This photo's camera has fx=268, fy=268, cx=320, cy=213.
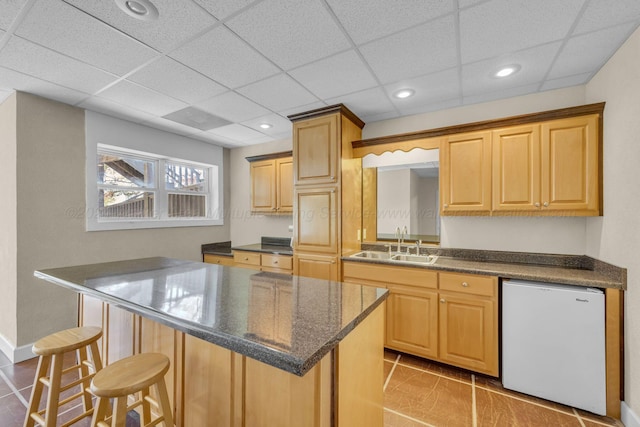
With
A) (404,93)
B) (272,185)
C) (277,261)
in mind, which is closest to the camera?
(404,93)

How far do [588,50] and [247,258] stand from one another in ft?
12.5

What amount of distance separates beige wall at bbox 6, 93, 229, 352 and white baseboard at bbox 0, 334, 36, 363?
0.15 feet

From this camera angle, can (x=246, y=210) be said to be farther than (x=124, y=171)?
Yes

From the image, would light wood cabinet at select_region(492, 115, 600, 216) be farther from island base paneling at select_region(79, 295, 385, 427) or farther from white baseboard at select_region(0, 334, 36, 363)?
white baseboard at select_region(0, 334, 36, 363)

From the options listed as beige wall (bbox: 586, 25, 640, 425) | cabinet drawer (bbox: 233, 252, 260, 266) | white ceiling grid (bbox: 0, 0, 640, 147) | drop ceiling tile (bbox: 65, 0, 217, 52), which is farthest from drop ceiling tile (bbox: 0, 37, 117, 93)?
beige wall (bbox: 586, 25, 640, 425)

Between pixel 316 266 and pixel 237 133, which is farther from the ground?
pixel 237 133

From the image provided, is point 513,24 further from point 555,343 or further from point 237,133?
point 237,133

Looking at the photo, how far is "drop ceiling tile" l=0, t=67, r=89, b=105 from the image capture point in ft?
7.25

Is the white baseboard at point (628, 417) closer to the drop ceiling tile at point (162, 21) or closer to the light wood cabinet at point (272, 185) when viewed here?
the light wood cabinet at point (272, 185)

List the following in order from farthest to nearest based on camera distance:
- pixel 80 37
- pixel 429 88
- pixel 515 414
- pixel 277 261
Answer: pixel 277 261 → pixel 429 88 → pixel 515 414 → pixel 80 37

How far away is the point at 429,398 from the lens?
2.00 m

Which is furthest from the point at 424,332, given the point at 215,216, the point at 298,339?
the point at 215,216

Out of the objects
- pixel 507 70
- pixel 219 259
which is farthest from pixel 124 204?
pixel 507 70

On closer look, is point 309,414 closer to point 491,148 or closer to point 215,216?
point 491,148
